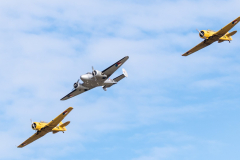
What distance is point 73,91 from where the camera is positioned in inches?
4176

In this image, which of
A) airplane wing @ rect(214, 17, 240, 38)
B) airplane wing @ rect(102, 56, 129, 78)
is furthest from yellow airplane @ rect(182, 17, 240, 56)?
airplane wing @ rect(102, 56, 129, 78)

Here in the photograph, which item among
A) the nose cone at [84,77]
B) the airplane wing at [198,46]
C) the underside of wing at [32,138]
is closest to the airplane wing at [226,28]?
the airplane wing at [198,46]

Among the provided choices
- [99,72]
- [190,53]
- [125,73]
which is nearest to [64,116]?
[99,72]

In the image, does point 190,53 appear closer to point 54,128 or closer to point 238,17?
point 238,17

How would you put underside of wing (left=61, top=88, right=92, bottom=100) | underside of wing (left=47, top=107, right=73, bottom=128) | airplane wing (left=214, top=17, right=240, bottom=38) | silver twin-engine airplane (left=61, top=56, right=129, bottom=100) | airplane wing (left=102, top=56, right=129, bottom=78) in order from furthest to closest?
1. underside of wing (left=61, top=88, right=92, bottom=100)
2. silver twin-engine airplane (left=61, top=56, right=129, bottom=100)
3. airplane wing (left=214, top=17, right=240, bottom=38)
4. airplane wing (left=102, top=56, right=129, bottom=78)
5. underside of wing (left=47, top=107, right=73, bottom=128)

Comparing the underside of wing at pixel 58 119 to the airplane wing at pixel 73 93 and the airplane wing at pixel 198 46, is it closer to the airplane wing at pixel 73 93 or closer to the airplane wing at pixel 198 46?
the airplane wing at pixel 73 93

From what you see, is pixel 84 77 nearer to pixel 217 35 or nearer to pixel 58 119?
pixel 58 119

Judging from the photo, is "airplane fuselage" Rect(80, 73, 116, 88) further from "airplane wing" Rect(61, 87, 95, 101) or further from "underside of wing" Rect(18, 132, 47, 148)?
"underside of wing" Rect(18, 132, 47, 148)

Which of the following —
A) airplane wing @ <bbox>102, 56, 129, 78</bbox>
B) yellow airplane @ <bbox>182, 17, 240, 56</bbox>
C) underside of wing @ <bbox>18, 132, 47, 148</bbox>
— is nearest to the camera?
underside of wing @ <bbox>18, 132, 47, 148</bbox>

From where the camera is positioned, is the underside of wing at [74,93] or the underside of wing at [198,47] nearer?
the underside of wing at [198,47]

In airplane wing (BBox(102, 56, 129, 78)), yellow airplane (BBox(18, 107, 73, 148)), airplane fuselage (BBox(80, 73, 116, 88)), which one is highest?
airplane wing (BBox(102, 56, 129, 78))

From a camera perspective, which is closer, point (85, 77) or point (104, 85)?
point (85, 77)

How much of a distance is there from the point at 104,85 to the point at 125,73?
→ 5.92 metres

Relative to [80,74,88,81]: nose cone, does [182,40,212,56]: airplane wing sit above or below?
above
